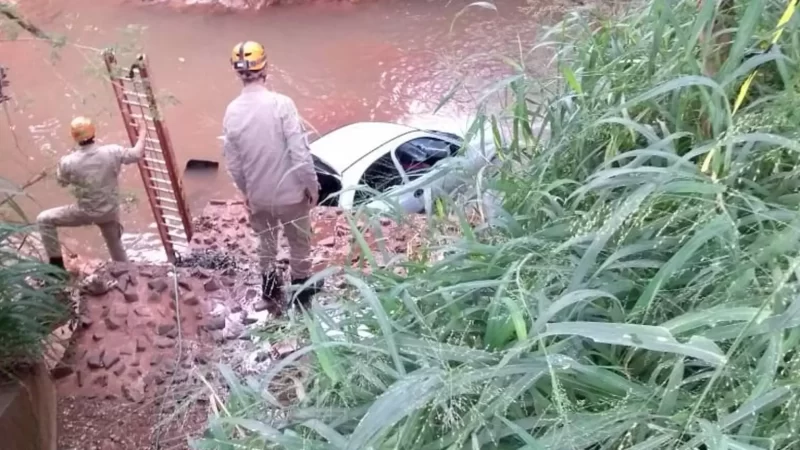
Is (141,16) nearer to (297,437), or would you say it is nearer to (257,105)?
(257,105)

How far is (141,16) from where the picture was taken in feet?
33.0

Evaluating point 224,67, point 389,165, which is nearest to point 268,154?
point 389,165

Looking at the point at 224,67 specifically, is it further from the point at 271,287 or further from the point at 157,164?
the point at 271,287

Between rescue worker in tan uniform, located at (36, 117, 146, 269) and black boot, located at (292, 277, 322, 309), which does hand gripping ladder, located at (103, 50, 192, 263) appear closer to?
rescue worker in tan uniform, located at (36, 117, 146, 269)

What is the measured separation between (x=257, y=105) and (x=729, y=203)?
2640 millimetres

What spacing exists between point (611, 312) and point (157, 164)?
4.21m

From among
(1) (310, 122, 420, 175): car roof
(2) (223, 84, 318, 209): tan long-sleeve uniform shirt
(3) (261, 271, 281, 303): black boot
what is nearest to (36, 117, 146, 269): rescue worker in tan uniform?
(2) (223, 84, 318, 209): tan long-sleeve uniform shirt

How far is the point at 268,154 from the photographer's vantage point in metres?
3.40

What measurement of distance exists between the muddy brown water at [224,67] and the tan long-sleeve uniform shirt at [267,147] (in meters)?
2.55

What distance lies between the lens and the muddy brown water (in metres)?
6.60

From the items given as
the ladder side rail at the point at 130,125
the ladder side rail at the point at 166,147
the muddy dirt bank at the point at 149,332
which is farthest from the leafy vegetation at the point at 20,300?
the ladder side rail at the point at 166,147

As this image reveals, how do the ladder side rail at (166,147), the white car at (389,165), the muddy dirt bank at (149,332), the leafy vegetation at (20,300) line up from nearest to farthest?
the white car at (389,165) → the leafy vegetation at (20,300) → the muddy dirt bank at (149,332) → the ladder side rail at (166,147)

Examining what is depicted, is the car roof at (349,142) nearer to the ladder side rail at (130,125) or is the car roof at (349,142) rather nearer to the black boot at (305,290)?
the ladder side rail at (130,125)

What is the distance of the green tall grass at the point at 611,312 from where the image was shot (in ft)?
2.83
